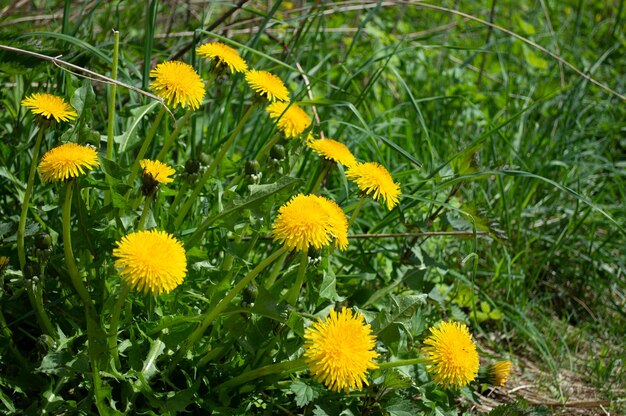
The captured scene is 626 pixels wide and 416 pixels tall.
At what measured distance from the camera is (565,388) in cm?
207

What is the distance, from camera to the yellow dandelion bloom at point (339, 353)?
120cm

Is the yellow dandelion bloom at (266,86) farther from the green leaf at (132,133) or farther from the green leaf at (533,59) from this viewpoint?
the green leaf at (533,59)

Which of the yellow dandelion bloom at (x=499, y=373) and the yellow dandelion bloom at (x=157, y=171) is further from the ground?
the yellow dandelion bloom at (x=157, y=171)

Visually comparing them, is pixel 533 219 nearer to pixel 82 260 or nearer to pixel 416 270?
pixel 416 270

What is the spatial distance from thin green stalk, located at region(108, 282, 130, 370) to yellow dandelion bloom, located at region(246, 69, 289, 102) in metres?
0.51

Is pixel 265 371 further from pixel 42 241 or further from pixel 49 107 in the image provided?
pixel 49 107

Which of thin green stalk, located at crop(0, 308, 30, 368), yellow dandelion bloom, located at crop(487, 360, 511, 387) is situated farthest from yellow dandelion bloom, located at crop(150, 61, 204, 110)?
yellow dandelion bloom, located at crop(487, 360, 511, 387)

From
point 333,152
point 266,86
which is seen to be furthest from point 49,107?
point 333,152

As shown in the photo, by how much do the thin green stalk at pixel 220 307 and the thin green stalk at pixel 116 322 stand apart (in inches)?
4.4

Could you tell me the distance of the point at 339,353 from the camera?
1209mm

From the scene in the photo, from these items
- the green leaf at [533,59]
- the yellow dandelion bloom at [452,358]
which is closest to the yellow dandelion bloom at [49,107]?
the yellow dandelion bloom at [452,358]

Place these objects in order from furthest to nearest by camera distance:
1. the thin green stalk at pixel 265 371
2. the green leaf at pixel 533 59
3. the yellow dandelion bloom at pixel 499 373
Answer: the green leaf at pixel 533 59
the yellow dandelion bloom at pixel 499 373
the thin green stalk at pixel 265 371

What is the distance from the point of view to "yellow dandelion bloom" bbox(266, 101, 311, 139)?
1.66 m

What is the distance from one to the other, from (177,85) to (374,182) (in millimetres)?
432
